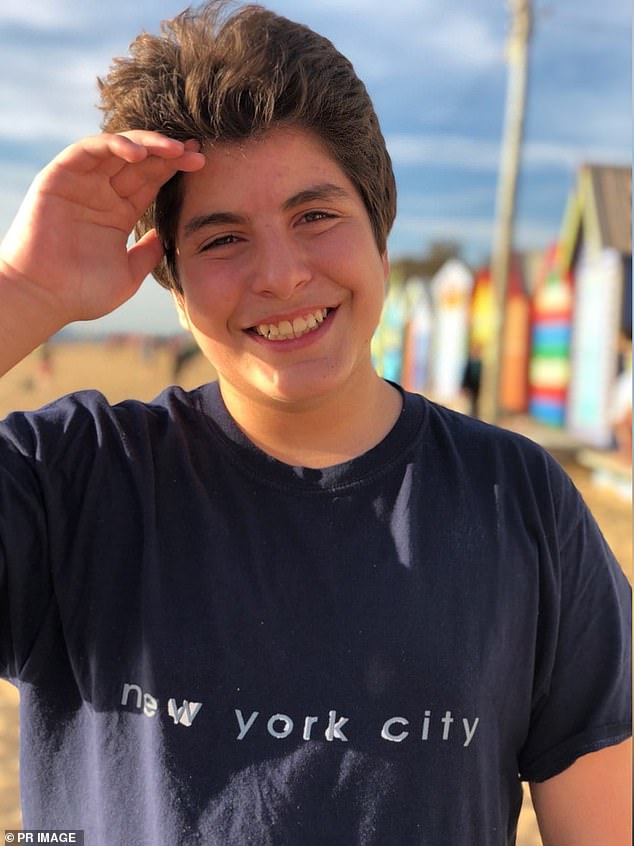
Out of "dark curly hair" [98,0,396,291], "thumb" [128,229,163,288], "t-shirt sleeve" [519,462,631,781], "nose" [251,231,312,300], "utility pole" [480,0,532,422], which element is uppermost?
"utility pole" [480,0,532,422]

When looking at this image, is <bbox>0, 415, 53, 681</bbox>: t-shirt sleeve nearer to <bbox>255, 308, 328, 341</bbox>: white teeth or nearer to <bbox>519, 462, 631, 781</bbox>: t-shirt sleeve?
<bbox>255, 308, 328, 341</bbox>: white teeth

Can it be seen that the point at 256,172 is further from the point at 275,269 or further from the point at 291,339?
the point at 291,339

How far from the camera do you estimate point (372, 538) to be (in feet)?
5.08

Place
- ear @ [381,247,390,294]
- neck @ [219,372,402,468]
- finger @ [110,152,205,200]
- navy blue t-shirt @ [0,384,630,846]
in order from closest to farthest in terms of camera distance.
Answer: navy blue t-shirt @ [0,384,630,846], finger @ [110,152,205,200], neck @ [219,372,402,468], ear @ [381,247,390,294]

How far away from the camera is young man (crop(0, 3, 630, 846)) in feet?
4.74

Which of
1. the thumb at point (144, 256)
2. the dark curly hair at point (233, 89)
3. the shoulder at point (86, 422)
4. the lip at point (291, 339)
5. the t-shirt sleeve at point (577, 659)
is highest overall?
the dark curly hair at point (233, 89)

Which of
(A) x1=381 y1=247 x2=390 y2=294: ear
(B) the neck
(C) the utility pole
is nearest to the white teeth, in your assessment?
(B) the neck

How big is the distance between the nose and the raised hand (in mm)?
181

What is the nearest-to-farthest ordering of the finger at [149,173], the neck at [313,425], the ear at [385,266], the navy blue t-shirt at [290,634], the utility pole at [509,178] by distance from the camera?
1. the navy blue t-shirt at [290,634]
2. the finger at [149,173]
3. the neck at [313,425]
4. the ear at [385,266]
5. the utility pole at [509,178]

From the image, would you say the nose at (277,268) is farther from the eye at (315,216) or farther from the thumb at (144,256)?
the thumb at (144,256)

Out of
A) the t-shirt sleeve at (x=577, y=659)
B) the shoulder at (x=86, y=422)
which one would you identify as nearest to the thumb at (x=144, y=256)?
the shoulder at (x=86, y=422)

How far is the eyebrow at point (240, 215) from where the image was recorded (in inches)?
61.8

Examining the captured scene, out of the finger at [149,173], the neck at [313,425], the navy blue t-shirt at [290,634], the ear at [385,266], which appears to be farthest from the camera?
the ear at [385,266]

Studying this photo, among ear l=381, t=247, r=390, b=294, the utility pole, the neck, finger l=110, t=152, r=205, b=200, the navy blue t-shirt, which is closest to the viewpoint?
the navy blue t-shirt
